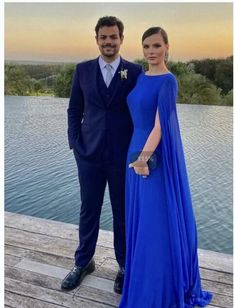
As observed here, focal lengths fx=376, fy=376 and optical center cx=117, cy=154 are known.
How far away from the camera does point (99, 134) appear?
1.84m

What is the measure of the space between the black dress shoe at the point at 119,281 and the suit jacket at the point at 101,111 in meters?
0.65

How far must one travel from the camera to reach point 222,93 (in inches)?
281

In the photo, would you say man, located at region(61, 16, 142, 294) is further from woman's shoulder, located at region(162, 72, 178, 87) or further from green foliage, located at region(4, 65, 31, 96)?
green foliage, located at region(4, 65, 31, 96)

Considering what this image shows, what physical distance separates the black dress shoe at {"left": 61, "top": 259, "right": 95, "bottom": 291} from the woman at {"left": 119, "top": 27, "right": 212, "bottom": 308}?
37 cm

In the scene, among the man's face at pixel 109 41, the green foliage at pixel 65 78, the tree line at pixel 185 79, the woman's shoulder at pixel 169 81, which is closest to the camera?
the woman's shoulder at pixel 169 81

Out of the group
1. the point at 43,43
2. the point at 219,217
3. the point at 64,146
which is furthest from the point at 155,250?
the point at 43,43

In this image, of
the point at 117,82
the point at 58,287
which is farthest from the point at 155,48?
the point at 58,287

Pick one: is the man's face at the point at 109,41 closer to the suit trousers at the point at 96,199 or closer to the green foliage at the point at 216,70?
the suit trousers at the point at 96,199

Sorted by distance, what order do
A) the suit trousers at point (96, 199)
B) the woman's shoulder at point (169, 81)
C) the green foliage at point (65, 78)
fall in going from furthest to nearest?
the green foliage at point (65, 78) → the suit trousers at point (96, 199) → the woman's shoulder at point (169, 81)

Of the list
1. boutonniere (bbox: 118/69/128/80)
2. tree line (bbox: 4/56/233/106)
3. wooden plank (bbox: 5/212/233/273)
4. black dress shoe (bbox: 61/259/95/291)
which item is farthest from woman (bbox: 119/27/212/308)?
tree line (bbox: 4/56/233/106)

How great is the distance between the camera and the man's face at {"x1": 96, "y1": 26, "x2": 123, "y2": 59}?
173cm

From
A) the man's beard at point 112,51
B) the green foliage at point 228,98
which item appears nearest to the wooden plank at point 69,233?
the man's beard at point 112,51

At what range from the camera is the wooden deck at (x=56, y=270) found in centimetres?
198

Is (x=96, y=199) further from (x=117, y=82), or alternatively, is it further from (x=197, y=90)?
(x=197, y=90)
